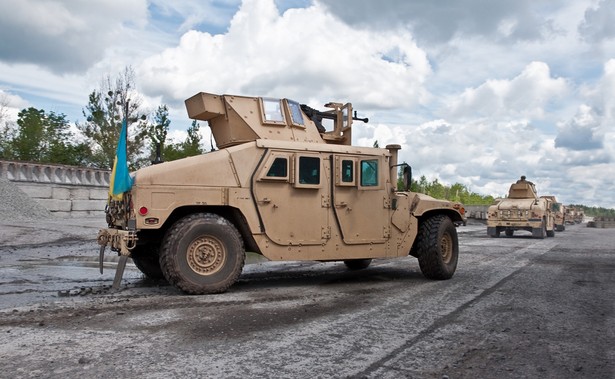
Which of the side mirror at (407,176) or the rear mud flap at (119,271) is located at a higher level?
the side mirror at (407,176)

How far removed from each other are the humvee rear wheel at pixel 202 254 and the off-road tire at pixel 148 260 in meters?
1.55

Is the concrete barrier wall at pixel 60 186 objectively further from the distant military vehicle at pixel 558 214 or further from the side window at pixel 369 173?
the distant military vehicle at pixel 558 214

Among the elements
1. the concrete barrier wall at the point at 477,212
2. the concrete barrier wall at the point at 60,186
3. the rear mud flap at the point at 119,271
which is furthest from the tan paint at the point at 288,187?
the concrete barrier wall at the point at 477,212

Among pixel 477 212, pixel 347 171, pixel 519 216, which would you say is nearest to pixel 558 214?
pixel 477 212

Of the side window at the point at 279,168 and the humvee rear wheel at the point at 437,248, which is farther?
the humvee rear wheel at the point at 437,248

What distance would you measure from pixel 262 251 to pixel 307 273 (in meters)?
2.72

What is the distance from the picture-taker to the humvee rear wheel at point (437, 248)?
9.07 m

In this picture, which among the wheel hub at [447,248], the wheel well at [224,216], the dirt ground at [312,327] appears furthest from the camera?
the wheel hub at [447,248]

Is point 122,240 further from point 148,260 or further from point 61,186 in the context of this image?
point 61,186

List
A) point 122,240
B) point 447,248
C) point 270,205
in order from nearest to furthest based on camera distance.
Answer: point 122,240, point 270,205, point 447,248

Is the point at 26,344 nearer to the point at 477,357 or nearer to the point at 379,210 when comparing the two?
the point at 477,357

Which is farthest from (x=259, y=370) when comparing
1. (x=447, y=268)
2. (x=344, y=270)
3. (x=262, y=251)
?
(x=344, y=270)

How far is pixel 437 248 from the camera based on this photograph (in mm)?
9062

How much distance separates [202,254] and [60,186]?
71.3 feet
